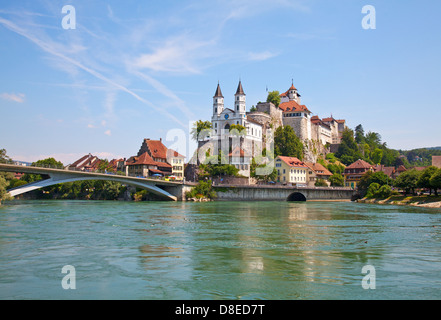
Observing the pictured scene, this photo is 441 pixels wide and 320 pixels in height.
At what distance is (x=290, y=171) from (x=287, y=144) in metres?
11.6

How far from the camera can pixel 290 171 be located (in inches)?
3844

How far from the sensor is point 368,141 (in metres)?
161

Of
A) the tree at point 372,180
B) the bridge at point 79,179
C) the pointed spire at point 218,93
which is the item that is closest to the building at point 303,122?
the pointed spire at point 218,93

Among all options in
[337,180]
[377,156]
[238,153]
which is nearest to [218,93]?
[238,153]

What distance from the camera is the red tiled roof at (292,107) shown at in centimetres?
12125

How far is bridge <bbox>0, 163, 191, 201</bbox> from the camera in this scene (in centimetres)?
4933

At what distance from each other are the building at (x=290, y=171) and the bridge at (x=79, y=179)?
92.4 ft

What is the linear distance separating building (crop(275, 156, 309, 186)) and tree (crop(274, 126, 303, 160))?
16.5 ft

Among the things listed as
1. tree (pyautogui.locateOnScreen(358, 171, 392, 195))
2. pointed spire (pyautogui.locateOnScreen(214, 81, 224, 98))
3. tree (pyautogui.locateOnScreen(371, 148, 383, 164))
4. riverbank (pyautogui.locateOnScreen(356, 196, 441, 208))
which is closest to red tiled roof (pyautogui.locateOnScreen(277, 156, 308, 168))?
tree (pyautogui.locateOnScreen(358, 171, 392, 195))

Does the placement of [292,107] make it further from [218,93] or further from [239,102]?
[218,93]

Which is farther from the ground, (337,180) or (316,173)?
(316,173)
